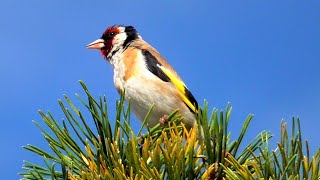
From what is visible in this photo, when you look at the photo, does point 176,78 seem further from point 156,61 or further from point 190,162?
point 190,162

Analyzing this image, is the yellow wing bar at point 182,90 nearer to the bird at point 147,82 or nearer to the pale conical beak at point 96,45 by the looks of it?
the bird at point 147,82

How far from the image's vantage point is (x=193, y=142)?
2.50m

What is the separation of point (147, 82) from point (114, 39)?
3.32ft

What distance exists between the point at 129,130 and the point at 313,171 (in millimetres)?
782

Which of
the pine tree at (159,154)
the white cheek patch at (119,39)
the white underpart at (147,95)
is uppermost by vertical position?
the white cheek patch at (119,39)

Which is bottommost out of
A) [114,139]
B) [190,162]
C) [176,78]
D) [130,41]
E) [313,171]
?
[313,171]

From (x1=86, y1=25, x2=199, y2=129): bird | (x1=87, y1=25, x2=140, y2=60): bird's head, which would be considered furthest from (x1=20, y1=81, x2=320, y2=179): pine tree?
(x1=87, y1=25, x2=140, y2=60): bird's head

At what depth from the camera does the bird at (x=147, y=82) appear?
4.61 meters

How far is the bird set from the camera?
461cm

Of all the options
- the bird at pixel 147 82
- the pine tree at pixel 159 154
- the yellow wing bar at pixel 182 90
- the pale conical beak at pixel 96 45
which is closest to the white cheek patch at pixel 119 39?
the bird at pixel 147 82

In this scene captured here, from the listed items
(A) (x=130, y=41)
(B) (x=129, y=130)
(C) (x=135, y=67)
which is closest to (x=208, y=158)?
(B) (x=129, y=130)

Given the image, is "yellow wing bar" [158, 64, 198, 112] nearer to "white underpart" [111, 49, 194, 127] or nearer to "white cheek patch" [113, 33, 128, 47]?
"white underpart" [111, 49, 194, 127]

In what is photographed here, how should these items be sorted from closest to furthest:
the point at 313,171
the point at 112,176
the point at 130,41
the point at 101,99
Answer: the point at 313,171
the point at 112,176
the point at 101,99
the point at 130,41

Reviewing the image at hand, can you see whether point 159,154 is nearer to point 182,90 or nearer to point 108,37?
point 182,90
